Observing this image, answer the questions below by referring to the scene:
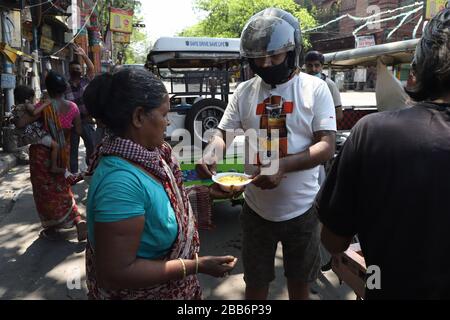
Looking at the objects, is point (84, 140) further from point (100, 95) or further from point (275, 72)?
point (100, 95)

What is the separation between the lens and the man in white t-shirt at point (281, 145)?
6.67 feet

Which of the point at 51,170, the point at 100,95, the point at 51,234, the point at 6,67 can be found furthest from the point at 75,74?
the point at 100,95

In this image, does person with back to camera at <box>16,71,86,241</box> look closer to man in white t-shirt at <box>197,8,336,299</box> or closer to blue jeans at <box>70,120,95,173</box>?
blue jeans at <box>70,120,95,173</box>

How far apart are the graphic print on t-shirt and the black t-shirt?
86 centimetres

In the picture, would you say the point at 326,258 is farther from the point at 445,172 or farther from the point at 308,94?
the point at 445,172

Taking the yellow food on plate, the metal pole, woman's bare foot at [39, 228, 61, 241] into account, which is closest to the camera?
the yellow food on plate

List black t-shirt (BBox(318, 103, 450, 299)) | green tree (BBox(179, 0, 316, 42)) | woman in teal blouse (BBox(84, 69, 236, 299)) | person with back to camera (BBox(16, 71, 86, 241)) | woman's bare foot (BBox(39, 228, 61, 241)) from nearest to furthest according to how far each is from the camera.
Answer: black t-shirt (BBox(318, 103, 450, 299)), woman in teal blouse (BBox(84, 69, 236, 299)), person with back to camera (BBox(16, 71, 86, 241)), woman's bare foot (BBox(39, 228, 61, 241)), green tree (BBox(179, 0, 316, 42))

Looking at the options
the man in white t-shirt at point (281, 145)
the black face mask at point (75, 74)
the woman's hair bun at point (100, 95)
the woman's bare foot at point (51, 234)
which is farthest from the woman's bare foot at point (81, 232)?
the black face mask at point (75, 74)

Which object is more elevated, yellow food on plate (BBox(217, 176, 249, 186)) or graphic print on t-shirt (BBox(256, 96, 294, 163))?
graphic print on t-shirt (BBox(256, 96, 294, 163))

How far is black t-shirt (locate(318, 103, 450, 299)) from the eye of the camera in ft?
3.44

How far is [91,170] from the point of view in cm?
149

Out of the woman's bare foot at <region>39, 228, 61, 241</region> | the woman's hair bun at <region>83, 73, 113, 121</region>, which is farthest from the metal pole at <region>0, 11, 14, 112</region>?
the woman's hair bun at <region>83, 73, 113, 121</region>
